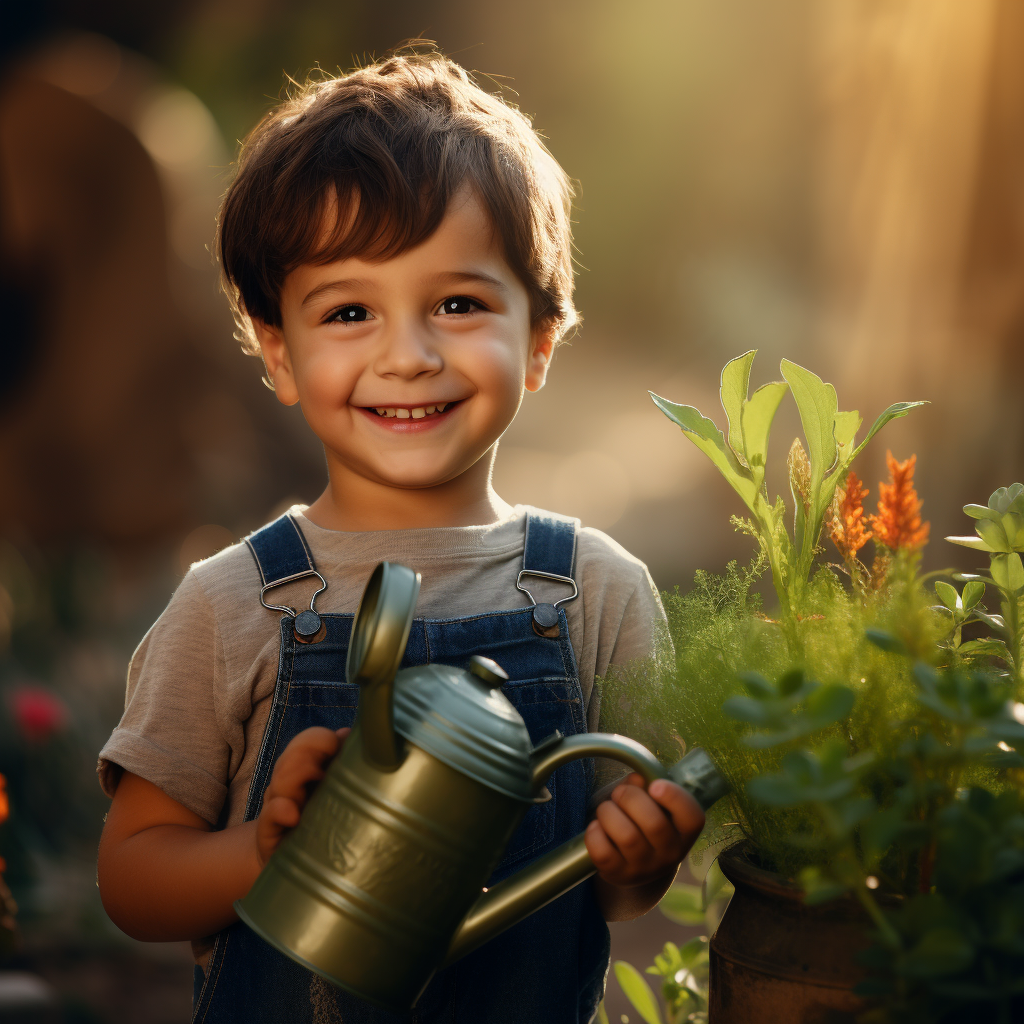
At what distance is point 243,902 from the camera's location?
70cm

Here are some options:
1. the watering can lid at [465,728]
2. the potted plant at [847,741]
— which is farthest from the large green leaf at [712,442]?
the watering can lid at [465,728]

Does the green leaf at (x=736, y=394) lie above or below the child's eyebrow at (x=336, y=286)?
below

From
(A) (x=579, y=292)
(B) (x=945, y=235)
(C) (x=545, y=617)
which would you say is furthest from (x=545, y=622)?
(A) (x=579, y=292)

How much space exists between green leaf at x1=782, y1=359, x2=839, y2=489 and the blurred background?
1880 mm

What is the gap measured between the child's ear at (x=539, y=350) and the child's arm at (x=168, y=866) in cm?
52

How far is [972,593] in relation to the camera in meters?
0.78

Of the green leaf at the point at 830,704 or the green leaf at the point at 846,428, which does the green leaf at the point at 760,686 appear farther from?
the green leaf at the point at 846,428

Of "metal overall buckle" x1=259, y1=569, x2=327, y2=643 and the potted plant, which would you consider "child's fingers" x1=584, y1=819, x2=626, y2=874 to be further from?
"metal overall buckle" x1=259, y1=569, x2=327, y2=643

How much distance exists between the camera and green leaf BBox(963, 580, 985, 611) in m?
0.78

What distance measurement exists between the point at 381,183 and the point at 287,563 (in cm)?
39

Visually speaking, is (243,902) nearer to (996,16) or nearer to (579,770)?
(579,770)

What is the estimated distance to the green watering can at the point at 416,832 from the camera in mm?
641

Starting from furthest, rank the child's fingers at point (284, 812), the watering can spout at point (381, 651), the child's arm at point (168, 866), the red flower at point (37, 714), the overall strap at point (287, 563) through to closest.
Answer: the red flower at point (37, 714)
the overall strap at point (287, 563)
the child's arm at point (168, 866)
the child's fingers at point (284, 812)
the watering can spout at point (381, 651)

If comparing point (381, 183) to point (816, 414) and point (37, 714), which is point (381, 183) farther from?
point (37, 714)
